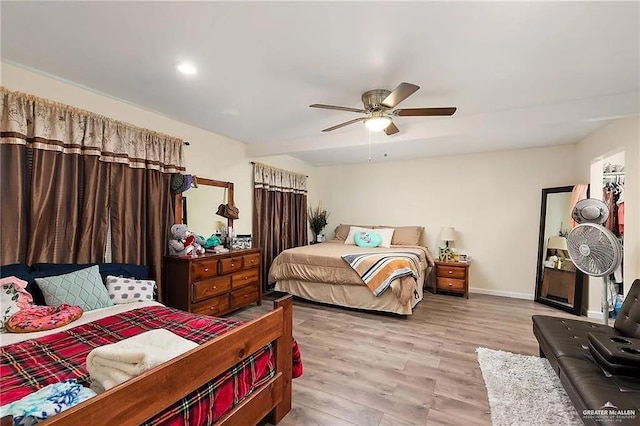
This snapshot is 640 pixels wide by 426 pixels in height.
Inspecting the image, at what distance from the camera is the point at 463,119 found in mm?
3305

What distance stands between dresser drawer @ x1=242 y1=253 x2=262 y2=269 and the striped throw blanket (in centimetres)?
118

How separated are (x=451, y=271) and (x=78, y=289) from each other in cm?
462

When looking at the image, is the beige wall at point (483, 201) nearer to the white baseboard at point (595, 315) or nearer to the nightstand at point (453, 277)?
the nightstand at point (453, 277)

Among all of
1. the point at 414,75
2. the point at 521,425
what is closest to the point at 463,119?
the point at 414,75

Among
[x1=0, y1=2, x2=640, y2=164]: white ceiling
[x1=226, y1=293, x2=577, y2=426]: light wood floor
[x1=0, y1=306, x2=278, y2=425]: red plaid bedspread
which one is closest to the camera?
[x1=0, y1=306, x2=278, y2=425]: red plaid bedspread

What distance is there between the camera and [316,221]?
20.4 feet

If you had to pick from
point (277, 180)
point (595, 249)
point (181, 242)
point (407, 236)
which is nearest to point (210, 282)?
point (181, 242)

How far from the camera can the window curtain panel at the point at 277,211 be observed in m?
4.75

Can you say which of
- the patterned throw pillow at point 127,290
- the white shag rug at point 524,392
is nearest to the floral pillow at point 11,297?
the patterned throw pillow at point 127,290

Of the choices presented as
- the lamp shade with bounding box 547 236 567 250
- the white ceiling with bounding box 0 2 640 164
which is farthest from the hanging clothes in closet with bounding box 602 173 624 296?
A: the white ceiling with bounding box 0 2 640 164

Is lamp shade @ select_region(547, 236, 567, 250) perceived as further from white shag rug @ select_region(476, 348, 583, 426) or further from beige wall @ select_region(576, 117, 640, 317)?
white shag rug @ select_region(476, 348, 583, 426)

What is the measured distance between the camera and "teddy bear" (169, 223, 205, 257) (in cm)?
327

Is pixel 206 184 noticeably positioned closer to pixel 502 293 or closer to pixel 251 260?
pixel 251 260

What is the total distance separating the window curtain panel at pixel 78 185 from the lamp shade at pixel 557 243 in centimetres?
521
